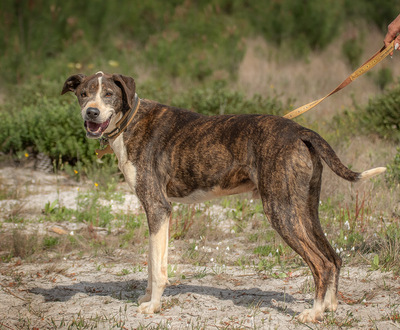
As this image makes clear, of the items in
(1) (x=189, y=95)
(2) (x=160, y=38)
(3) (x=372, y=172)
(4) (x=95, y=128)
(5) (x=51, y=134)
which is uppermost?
(2) (x=160, y=38)

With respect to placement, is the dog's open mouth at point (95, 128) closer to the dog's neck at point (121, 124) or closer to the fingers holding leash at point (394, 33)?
the dog's neck at point (121, 124)

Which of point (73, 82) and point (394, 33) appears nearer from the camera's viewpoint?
point (394, 33)

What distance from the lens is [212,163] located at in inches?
173

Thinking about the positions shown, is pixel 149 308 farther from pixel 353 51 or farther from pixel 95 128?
pixel 353 51

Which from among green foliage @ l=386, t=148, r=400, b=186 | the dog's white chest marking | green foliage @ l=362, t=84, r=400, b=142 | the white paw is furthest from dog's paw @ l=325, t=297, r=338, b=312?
green foliage @ l=362, t=84, r=400, b=142

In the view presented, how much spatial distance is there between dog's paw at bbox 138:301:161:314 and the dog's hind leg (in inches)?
48.9

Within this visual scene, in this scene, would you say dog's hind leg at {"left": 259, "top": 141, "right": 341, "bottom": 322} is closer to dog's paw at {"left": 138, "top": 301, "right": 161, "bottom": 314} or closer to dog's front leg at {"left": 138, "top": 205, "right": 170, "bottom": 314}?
dog's front leg at {"left": 138, "top": 205, "right": 170, "bottom": 314}

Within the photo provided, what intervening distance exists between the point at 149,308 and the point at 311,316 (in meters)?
1.34

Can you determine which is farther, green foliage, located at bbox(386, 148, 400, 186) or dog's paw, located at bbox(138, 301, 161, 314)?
green foliage, located at bbox(386, 148, 400, 186)

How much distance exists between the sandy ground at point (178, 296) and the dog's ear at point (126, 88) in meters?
1.77

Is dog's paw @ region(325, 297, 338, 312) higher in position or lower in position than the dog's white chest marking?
lower

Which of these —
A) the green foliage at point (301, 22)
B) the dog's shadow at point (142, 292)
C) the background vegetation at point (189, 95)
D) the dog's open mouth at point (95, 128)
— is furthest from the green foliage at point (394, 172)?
the green foliage at point (301, 22)

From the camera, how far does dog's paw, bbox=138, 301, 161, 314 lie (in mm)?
4484

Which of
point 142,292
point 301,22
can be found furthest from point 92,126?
point 301,22
